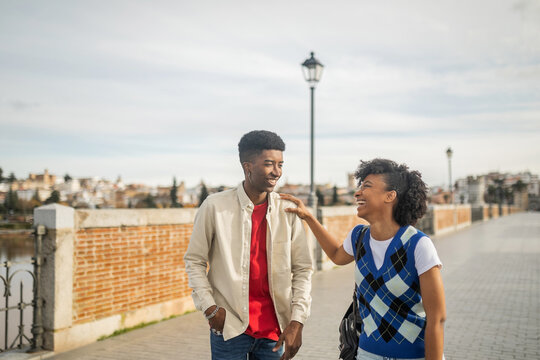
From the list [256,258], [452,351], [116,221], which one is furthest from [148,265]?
[256,258]

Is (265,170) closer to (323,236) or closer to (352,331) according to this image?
(323,236)

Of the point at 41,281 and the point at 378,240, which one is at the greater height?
the point at 378,240

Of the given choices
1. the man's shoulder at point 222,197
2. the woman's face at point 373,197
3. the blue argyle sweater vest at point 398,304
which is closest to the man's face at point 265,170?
the man's shoulder at point 222,197

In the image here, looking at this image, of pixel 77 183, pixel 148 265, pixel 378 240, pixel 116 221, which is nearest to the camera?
pixel 378 240

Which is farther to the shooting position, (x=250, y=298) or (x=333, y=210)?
(x=333, y=210)

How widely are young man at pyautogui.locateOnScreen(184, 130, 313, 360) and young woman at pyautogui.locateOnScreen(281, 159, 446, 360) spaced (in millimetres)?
194

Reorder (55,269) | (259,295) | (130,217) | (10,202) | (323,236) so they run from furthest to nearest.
A: (10,202)
(130,217)
(55,269)
(323,236)
(259,295)

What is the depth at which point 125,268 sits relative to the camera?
621 centimetres

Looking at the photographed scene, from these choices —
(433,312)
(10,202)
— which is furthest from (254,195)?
(10,202)

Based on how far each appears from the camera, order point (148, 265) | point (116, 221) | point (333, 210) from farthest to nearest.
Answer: point (333, 210)
point (148, 265)
point (116, 221)

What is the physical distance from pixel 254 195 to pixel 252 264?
375 millimetres

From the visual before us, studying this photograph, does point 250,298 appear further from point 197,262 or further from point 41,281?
point 41,281

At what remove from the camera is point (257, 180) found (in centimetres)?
255

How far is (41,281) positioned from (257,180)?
4.00m
